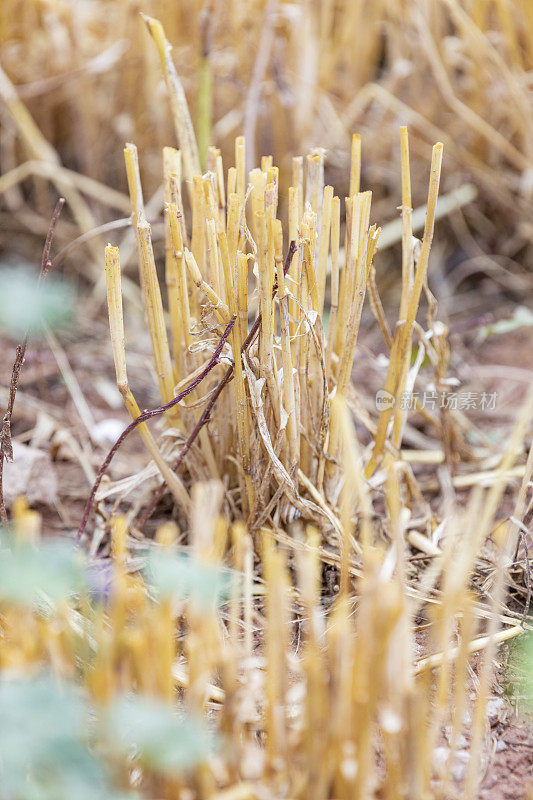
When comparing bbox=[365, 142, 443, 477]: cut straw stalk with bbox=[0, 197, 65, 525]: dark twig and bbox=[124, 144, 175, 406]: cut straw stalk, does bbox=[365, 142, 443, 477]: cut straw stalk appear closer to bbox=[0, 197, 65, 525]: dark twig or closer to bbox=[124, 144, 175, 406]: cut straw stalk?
bbox=[124, 144, 175, 406]: cut straw stalk

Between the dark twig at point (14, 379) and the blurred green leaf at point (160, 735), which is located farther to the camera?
the dark twig at point (14, 379)

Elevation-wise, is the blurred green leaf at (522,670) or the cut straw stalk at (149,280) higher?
the cut straw stalk at (149,280)

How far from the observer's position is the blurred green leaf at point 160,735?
0.44m

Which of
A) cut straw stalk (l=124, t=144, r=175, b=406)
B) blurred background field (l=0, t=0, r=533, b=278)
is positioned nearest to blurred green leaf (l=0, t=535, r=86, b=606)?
cut straw stalk (l=124, t=144, r=175, b=406)

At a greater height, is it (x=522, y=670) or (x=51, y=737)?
(x=51, y=737)

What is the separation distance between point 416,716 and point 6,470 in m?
0.71

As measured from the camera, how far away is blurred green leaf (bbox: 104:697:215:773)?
439mm

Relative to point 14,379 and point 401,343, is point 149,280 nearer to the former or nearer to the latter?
point 14,379

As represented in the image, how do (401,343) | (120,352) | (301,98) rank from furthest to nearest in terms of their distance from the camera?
(301,98) < (401,343) < (120,352)

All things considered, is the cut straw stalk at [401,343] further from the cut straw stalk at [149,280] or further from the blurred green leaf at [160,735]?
the blurred green leaf at [160,735]

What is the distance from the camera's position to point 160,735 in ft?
1.46

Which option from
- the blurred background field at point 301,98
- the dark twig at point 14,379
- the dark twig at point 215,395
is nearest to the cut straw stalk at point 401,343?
the dark twig at point 215,395

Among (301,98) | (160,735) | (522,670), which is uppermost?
(301,98)

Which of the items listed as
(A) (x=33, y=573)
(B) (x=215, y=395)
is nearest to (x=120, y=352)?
(B) (x=215, y=395)
